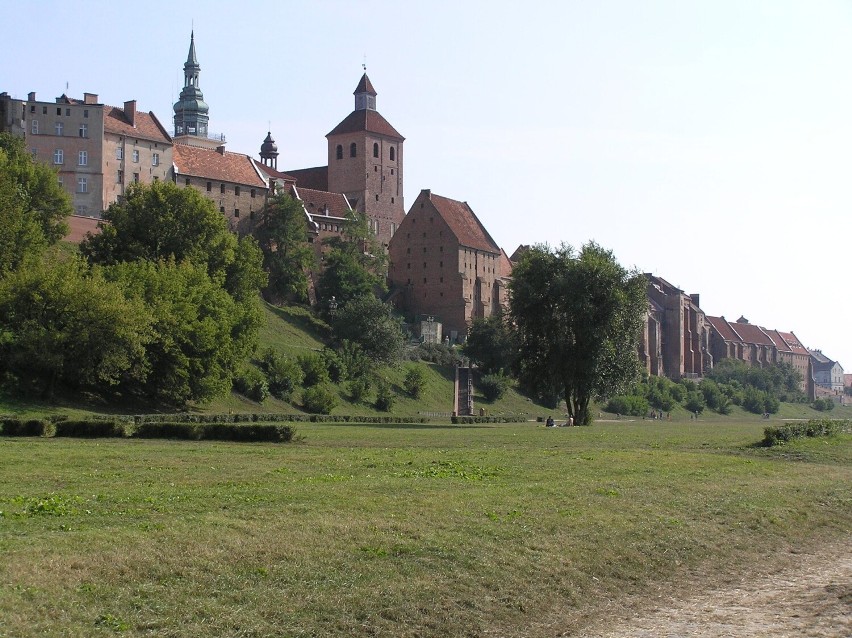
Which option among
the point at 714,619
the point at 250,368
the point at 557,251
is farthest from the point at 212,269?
the point at 714,619

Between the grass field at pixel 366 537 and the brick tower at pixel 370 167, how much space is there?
111 m

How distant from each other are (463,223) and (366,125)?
63.7ft

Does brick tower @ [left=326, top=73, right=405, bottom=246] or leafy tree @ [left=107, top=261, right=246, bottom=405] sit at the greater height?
brick tower @ [left=326, top=73, right=405, bottom=246]

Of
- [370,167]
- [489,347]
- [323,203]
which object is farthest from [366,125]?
[489,347]

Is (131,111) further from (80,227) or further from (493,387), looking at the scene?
(493,387)

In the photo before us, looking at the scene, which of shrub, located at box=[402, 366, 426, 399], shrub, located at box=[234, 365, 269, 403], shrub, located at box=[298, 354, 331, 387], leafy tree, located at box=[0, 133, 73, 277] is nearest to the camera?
leafy tree, located at box=[0, 133, 73, 277]

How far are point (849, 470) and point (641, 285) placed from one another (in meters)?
30.9

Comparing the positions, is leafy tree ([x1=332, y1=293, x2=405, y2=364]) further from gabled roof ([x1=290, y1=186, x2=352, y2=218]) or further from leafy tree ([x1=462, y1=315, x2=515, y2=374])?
gabled roof ([x1=290, y1=186, x2=352, y2=218])

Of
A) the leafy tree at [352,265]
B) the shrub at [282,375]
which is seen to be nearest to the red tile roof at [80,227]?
the shrub at [282,375]

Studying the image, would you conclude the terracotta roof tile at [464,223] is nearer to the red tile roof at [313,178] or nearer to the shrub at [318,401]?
the red tile roof at [313,178]

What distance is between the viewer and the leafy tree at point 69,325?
52.3 metres

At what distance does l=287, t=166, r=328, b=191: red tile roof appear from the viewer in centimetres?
14600

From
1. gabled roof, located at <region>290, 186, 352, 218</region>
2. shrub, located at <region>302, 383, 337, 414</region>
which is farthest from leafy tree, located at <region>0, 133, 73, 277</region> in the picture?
gabled roof, located at <region>290, 186, 352, 218</region>

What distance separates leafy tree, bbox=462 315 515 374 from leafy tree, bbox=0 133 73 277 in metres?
40.8
